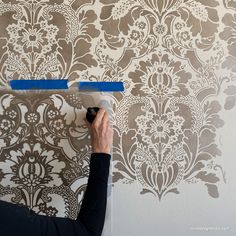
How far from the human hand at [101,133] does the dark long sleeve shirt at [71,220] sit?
2cm

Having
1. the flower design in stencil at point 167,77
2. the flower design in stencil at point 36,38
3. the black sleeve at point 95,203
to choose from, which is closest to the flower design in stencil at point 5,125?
the flower design in stencil at point 36,38

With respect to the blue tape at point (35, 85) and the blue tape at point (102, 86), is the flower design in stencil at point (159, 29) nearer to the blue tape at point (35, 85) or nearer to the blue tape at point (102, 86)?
the blue tape at point (102, 86)

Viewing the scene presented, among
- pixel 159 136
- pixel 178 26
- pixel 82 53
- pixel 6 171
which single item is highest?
pixel 178 26

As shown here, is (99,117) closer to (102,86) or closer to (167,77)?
(102,86)

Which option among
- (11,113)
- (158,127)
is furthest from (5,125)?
(158,127)

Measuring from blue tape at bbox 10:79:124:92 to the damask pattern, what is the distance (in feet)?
0.06

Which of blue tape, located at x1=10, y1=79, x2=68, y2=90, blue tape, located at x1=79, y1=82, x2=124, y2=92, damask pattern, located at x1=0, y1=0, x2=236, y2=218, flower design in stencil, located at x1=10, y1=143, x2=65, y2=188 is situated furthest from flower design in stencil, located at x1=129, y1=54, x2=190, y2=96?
flower design in stencil, located at x1=10, y1=143, x2=65, y2=188

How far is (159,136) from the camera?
1.03 m

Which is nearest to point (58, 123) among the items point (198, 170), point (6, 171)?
point (6, 171)

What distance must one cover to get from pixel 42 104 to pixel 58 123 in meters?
0.08

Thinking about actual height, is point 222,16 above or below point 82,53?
above

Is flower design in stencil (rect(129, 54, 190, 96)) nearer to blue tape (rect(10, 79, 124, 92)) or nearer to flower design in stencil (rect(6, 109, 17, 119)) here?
blue tape (rect(10, 79, 124, 92))

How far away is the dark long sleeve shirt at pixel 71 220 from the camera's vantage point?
0.75m

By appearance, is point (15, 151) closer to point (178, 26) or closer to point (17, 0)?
point (17, 0)
